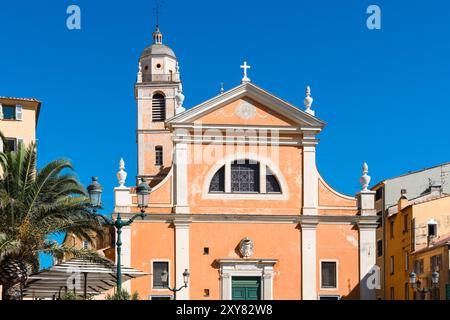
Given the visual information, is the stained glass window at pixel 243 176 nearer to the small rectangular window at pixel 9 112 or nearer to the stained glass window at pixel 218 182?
the stained glass window at pixel 218 182

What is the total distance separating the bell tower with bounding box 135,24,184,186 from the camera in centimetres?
6147

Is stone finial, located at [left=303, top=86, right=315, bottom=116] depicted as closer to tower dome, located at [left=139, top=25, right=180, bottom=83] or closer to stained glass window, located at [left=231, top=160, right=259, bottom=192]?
stained glass window, located at [left=231, top=160, right=259, bottom=192]

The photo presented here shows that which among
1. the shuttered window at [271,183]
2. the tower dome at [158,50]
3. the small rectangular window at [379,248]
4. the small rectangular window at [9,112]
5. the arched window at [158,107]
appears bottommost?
the small rectangular window at [379,248]

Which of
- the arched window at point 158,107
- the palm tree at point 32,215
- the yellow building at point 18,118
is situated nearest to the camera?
the palm tree at point 32,215

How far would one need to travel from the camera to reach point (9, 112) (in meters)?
48.5

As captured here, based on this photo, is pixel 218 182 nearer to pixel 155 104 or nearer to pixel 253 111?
pixel 253 111

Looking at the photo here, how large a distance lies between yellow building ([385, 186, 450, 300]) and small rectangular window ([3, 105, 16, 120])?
21.9 m

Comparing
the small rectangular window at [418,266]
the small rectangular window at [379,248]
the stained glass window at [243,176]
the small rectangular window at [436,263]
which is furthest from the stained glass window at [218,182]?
the small rectangular window at [379,248]

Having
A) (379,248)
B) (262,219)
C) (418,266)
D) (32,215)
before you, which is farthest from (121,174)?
(379,248)

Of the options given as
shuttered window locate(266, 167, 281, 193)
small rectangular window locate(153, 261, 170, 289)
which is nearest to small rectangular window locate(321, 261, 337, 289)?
shuttered window locate(266, 167, 281, 193)

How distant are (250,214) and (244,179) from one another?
150 centimetres

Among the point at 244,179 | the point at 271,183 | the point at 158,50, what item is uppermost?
the point at 158,50

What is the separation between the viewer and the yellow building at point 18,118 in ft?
157

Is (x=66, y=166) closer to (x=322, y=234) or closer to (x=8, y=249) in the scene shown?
(x=8, y=249)
